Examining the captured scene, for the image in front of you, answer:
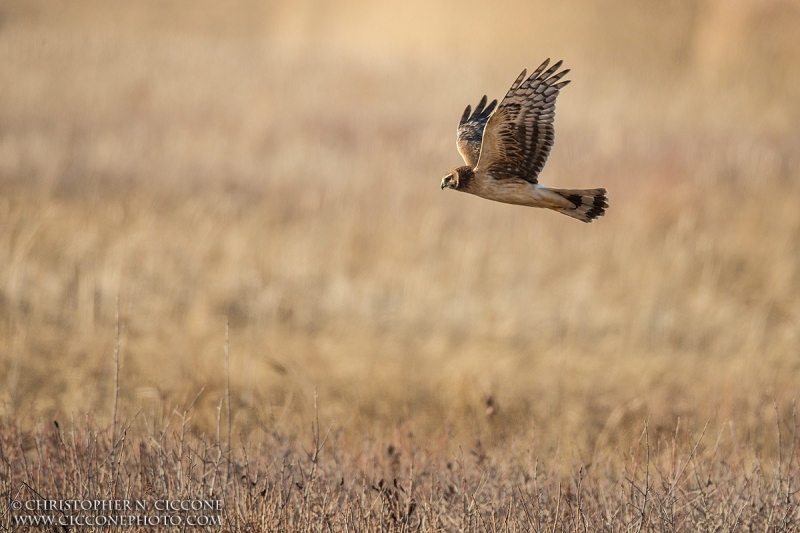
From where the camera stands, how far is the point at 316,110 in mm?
14500

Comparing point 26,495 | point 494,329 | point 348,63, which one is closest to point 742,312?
point 494,329

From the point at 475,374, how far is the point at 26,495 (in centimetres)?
513

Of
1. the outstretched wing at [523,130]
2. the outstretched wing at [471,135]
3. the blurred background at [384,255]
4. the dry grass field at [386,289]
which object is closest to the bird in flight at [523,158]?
the outstretched wing at [523,130]

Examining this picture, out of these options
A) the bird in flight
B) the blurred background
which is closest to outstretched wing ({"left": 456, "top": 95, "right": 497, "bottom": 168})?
the bird in flight

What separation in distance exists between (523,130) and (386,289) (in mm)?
6814

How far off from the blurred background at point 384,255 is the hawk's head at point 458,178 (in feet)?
9.19

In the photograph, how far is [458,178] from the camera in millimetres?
3160

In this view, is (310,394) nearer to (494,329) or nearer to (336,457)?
(494,329)

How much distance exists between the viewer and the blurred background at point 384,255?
8906 mm

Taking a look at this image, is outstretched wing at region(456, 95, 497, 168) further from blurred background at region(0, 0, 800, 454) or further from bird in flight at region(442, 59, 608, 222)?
blurred background at region(0, 0, 800, 454)

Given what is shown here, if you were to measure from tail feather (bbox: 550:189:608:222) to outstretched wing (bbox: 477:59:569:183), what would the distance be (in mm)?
136

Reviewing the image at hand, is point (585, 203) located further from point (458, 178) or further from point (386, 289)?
point (386, 289)

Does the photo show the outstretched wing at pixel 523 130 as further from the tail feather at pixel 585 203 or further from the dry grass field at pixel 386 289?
the dry grass field at pixel 386 289

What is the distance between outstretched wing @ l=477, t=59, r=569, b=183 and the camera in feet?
Answer: 10.6
